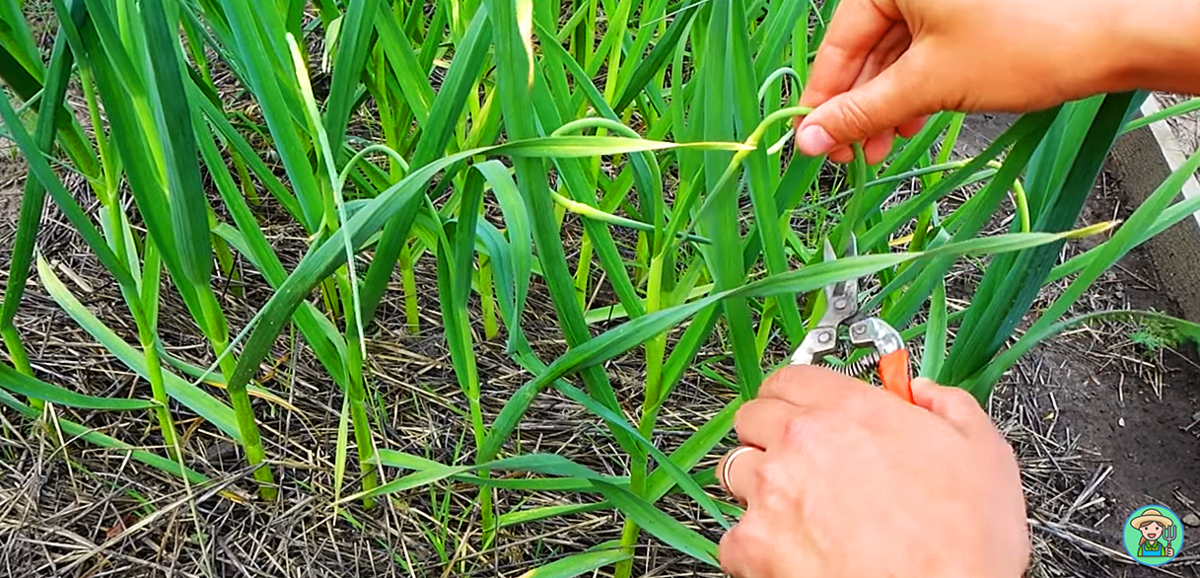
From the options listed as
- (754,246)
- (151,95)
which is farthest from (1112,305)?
(151,95)

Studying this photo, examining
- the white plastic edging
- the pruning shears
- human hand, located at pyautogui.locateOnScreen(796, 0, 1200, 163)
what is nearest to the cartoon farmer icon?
the white plastic edging

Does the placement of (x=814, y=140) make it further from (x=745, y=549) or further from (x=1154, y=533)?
(x=1154, y=533)

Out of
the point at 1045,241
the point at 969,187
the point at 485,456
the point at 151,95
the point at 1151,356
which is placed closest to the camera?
the point at 1045,241

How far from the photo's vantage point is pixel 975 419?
62 centimetres

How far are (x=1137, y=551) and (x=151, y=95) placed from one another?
1101 millimetres

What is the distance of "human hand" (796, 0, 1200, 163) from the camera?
516 mm

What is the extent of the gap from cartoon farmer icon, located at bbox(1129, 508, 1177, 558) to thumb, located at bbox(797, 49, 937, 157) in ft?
2.53

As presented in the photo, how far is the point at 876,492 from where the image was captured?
0.59 meters

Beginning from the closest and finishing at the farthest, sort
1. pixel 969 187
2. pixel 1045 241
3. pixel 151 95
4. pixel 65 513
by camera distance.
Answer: pixel 1045 241 < pixel 151 95 < pixel 65 513 < pixel 969 187

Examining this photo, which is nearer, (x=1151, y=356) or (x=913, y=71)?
(x=913, y=71)

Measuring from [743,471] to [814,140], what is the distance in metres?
0.22

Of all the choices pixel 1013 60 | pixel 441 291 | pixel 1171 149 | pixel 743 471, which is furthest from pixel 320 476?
pixel 1171 149

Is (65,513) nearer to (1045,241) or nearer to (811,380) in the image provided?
(811,380)

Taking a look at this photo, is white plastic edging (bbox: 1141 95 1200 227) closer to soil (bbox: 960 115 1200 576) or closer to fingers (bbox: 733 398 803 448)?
soil (bbox: 960 115 1200 576)
